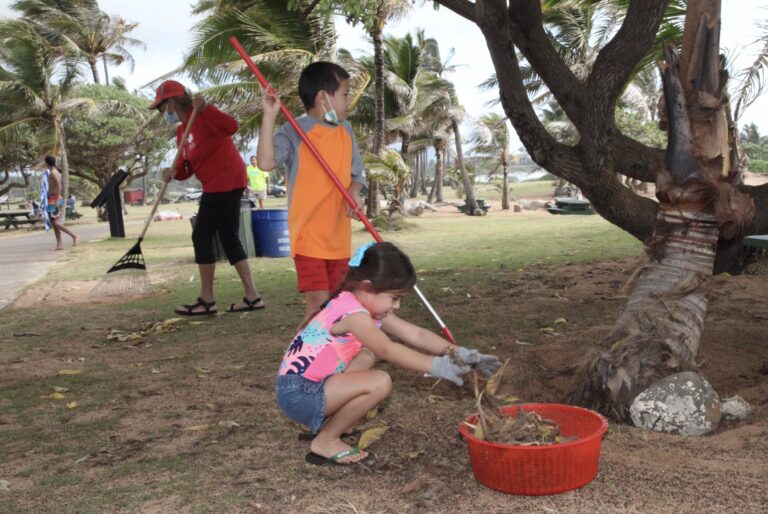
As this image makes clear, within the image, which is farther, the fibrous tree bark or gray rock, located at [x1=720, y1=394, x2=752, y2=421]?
the fibrous tree bark

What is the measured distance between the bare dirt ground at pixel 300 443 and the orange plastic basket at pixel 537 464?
54 mm

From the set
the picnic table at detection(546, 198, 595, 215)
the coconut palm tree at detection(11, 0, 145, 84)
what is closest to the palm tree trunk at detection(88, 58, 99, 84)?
the coconut palm tree at detection(11, 0, 145, 84)

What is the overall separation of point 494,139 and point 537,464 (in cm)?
3623

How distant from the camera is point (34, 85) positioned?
2241 centimetres

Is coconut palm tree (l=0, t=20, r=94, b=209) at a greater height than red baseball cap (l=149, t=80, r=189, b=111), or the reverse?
coconut palm tree (l=0, t=20, r=94, b=209)

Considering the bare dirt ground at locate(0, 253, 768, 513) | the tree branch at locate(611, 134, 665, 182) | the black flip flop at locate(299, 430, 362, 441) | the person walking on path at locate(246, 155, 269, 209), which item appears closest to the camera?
the bare dirt ground at locate(0, 253, 768, 513)

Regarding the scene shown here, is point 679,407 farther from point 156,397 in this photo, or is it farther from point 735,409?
point 156,397

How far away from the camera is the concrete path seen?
9.30 metres

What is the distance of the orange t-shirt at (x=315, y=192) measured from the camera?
3.94 metres

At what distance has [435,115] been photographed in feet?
97.9

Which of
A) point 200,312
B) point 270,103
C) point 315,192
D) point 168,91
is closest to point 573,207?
point 200,312

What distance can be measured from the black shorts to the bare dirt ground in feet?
3.42

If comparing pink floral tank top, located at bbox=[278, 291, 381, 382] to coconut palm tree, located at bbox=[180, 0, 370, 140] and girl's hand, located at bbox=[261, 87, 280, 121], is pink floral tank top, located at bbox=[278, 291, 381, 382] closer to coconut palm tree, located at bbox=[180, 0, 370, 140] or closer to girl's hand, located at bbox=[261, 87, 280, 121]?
girl's hand, located at bbox=[261, 87, 280, 121]

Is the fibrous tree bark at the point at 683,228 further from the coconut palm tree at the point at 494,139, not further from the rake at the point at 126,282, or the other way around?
the coconut palm tree at the point at 494,139
